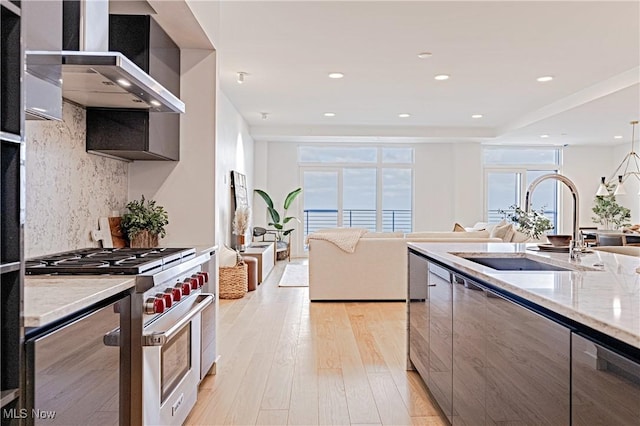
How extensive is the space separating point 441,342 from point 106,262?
1.60m

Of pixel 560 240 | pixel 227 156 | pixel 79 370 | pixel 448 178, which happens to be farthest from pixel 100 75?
pixel 448 178

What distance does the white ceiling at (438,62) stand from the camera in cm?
377

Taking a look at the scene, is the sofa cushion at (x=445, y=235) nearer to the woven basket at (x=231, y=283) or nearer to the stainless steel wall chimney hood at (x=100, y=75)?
the woven basket at (x=231, y=283)

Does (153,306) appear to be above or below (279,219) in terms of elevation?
below

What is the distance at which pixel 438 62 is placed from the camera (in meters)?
5.04

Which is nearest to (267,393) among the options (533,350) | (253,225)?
(533,350)

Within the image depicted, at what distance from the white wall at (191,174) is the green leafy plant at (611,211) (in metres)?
9.34

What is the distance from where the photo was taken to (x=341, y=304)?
5.41m

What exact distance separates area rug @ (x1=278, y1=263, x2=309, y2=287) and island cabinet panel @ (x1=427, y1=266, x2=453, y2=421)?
4.05 metres

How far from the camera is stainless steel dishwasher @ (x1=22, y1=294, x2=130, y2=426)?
1.14 m

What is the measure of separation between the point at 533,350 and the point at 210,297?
1700 mm

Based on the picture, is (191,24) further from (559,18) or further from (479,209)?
(479,209)

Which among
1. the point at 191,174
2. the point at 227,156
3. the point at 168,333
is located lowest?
the point at 168,333
